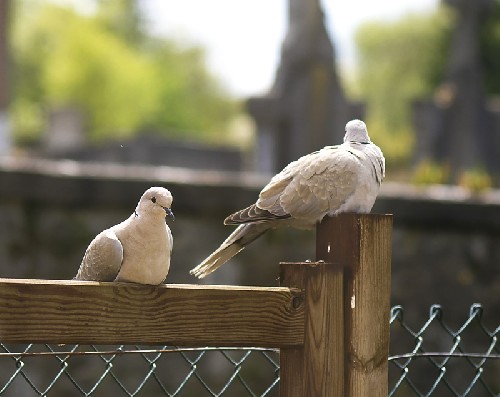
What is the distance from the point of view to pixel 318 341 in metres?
2.84

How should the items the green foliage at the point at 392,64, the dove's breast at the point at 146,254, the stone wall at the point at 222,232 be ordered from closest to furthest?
the dove's breast at the point at 146,254 < the stone wall at the point at 222,232 < the green foliage at the point at 392,64

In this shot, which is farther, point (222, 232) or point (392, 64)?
point (392, 64)

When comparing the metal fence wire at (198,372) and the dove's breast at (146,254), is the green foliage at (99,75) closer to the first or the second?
the metal fence wire at (198,372)

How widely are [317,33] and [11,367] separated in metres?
5.82

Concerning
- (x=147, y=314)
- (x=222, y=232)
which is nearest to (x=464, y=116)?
(x=222, y=232)

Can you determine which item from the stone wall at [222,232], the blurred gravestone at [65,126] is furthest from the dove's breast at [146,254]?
the blurred gravestone at [65,126]

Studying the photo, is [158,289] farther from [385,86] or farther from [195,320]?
[385,86]

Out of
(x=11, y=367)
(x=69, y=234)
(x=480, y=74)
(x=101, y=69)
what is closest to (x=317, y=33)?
(x=480, y=74)

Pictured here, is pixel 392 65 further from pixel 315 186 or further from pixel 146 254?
pixel 146 254

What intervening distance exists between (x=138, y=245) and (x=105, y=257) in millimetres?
91

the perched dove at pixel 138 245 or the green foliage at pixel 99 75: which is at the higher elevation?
the green foliage at pixel 99 75

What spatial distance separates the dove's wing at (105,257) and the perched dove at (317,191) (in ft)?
1.74

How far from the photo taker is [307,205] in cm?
352

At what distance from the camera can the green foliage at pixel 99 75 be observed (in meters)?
39.8
